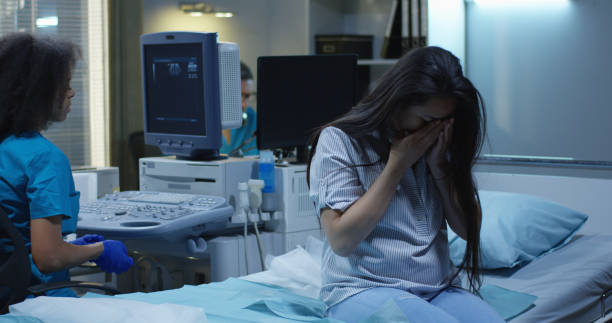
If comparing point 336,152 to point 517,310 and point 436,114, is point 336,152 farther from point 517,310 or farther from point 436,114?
point 517,310

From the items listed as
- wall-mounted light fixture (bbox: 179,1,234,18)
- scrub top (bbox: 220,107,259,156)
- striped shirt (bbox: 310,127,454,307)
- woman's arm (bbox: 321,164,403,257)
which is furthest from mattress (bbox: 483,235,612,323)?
wall-mounted light fixture (bbox: 179,1,234,18)

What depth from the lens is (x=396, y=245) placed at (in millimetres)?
1536

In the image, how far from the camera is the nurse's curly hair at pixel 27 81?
1.67 m

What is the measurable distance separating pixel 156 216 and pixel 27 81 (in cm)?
63

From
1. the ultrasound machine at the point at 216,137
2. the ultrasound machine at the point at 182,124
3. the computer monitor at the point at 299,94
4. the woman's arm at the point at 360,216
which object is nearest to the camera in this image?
the woman's arm at the point at 360,216

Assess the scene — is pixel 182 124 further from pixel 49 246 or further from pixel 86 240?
pixel 49 246

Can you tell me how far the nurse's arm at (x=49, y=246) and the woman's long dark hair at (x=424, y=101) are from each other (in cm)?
62

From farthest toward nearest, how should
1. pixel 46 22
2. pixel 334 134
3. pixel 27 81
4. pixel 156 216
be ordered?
pixel 46 22 < pixel 156 216 < pixel 27 81 < pixel 334 134

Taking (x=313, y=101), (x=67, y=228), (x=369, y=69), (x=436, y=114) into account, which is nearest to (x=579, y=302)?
(x=436, y=114)

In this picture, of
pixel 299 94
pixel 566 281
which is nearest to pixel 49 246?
pixel 299 94

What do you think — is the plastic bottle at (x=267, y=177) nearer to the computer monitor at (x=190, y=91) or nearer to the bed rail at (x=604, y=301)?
the computer monitor at (x=190, y=91)

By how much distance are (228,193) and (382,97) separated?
0.97 metres

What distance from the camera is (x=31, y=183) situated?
5.38ft

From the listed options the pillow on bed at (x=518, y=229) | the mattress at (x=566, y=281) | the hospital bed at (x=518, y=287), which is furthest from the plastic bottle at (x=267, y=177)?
the mattress at (x=566, y=281)
